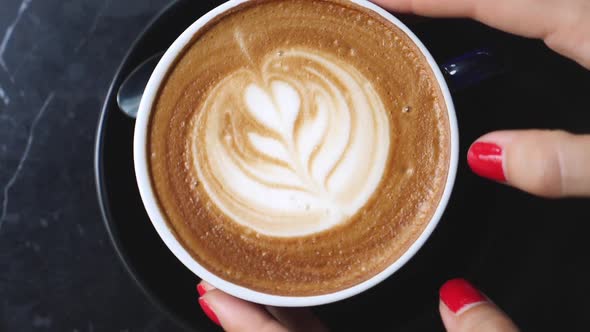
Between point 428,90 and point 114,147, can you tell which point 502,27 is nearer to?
point 428,90

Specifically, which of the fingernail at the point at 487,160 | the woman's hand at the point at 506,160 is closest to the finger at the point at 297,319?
the woman's hand at the point at 506,160

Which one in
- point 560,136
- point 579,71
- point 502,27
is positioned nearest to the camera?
point 560,136

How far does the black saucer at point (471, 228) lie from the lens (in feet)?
4.43

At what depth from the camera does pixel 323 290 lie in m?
1.15

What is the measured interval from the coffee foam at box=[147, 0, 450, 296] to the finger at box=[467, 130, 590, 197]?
0.40 ft

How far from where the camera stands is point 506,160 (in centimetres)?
117

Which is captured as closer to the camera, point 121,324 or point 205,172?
point 205,172

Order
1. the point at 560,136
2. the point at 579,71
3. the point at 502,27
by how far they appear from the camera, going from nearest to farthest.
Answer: the point at 560,136 < the point at 502,27 < the point at 579,71

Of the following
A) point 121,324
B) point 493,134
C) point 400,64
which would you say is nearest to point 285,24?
point 400,64

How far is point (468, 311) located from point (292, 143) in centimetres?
53

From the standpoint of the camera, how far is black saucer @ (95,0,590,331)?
135 cm

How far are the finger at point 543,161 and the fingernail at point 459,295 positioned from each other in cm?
27

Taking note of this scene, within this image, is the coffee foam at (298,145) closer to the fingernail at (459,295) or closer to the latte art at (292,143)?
the latte art at (292,143)

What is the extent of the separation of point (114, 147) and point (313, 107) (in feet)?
1.64
